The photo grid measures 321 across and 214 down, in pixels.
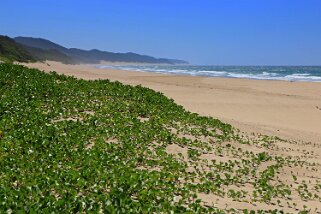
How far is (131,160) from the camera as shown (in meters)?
11.5

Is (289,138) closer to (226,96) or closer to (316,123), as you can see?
(316,123)

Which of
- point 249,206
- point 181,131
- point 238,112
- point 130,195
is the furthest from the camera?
point 238,112

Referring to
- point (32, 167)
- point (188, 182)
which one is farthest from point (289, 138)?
point (32, 167)

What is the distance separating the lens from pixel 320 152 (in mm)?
17234

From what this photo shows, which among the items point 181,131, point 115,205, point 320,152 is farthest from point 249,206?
point 320,152

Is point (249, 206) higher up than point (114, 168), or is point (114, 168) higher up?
point (114, 168)

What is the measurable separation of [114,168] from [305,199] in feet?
16.5

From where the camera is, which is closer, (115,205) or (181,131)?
(115,205)

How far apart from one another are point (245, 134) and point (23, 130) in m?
10.3

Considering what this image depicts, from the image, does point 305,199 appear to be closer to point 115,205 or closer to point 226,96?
point 115,205

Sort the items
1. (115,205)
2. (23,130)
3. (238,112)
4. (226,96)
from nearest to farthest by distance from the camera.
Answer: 1. (115,205)
2. (23,130)
3. (238,112)
4. (226,96)

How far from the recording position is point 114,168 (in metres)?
10.1

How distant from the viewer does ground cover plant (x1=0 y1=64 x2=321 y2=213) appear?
822 centimetres

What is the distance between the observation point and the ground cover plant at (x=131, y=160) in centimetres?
822
